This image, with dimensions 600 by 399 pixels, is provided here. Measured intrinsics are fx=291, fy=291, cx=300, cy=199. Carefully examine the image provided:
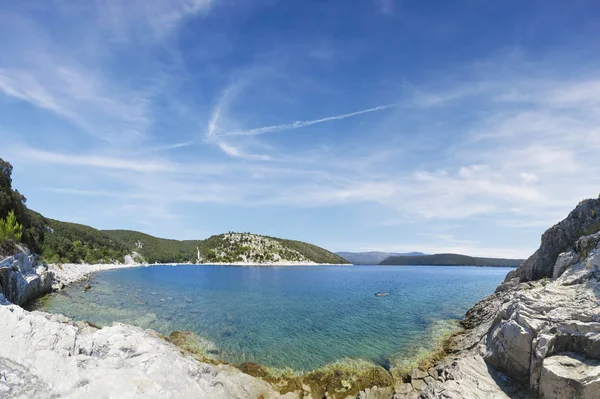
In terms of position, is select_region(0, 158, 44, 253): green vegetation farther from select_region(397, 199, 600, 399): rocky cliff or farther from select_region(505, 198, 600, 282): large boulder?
select_region(505, 198, 600, 282): large boulder

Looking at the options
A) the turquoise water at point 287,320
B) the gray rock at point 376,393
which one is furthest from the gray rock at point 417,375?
the turquoise water at point 287,320

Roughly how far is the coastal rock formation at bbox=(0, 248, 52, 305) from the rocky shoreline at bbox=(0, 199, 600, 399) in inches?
726

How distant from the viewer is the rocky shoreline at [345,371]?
48.3 feet

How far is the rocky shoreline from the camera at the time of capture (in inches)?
580

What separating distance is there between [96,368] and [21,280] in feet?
129

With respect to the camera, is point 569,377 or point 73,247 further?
point 73,247

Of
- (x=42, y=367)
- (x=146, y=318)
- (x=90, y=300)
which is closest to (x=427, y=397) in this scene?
(x=42, y=367)

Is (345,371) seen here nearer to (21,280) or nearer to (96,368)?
(96,368)

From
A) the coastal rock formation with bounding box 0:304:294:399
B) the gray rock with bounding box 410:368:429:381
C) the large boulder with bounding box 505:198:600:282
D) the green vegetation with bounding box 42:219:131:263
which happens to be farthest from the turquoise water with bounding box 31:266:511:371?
the green vegetation with bounding box 42:219:131:263

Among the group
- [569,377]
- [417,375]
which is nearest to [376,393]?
[417,375]

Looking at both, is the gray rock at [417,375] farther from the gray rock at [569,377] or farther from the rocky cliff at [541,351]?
the gray rock at [569,377]

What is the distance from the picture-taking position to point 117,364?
17219mm

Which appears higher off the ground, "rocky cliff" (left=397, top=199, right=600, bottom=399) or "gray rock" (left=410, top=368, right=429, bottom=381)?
"rocky cliff" (left=397, top=199, right=600, bottom=399)

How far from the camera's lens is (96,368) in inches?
618
